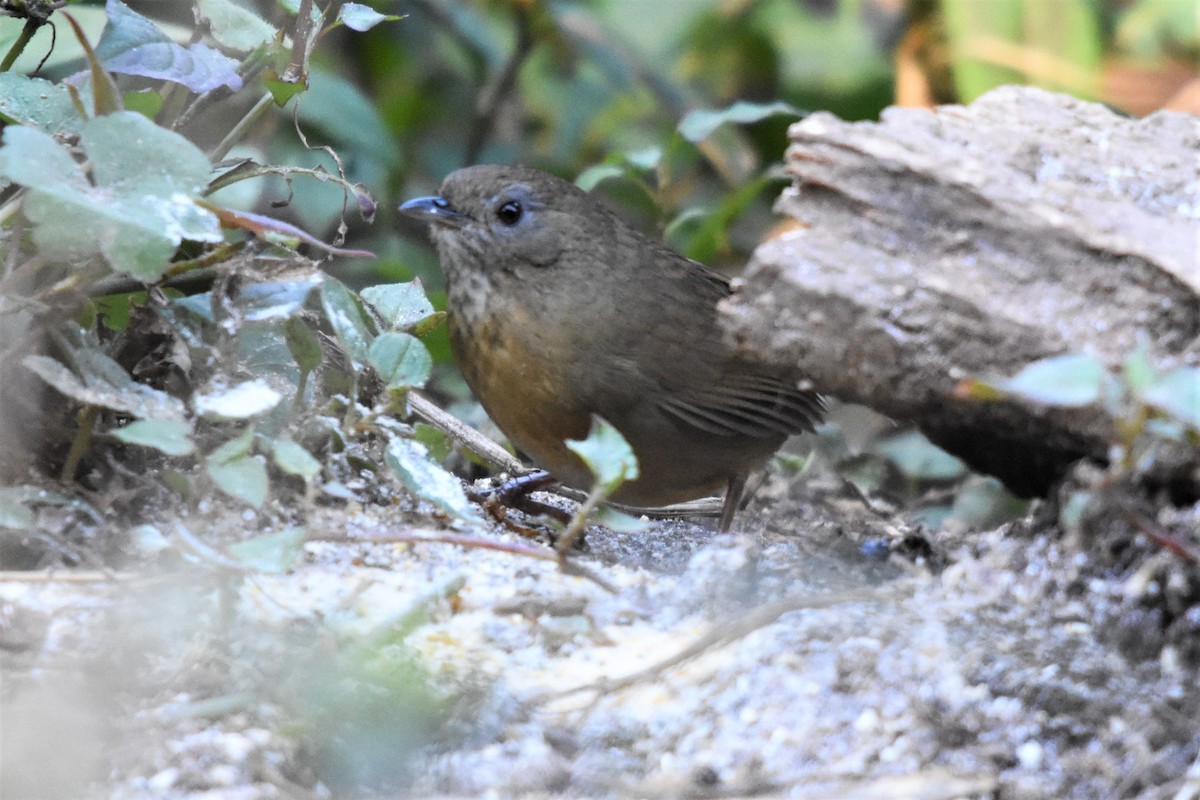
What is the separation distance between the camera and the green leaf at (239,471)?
198 cm

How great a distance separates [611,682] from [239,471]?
62 cm

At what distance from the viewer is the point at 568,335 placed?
3318 millimetres

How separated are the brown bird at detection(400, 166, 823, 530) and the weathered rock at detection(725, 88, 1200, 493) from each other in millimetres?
859

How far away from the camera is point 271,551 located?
6.15ft

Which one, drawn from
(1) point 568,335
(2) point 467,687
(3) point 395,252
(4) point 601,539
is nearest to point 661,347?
(1) point 568,335

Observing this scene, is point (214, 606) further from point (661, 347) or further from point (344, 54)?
point (344, 54)

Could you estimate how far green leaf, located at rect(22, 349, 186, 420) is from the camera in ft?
6.86

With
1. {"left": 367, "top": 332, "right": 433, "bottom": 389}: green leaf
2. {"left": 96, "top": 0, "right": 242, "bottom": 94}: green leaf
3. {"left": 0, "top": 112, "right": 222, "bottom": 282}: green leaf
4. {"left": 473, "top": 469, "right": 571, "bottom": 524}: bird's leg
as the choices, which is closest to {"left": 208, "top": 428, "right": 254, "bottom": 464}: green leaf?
{"left": 0, "top": 112, "right": 222, "bottom": 282}: green leaf

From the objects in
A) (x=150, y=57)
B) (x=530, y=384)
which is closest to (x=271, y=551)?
(x=150, y=57)

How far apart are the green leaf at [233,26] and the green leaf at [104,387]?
0.68 metres

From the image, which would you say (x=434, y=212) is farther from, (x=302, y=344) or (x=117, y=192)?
(x=117, y=192)

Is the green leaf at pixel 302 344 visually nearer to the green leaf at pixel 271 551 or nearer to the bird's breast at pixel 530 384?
the green leaf at pixel 271 551

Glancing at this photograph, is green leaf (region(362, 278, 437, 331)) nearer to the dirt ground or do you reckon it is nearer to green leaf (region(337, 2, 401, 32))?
green leaf (region(337, 2, 401, 32))

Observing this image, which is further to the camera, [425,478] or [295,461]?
[425,478]
